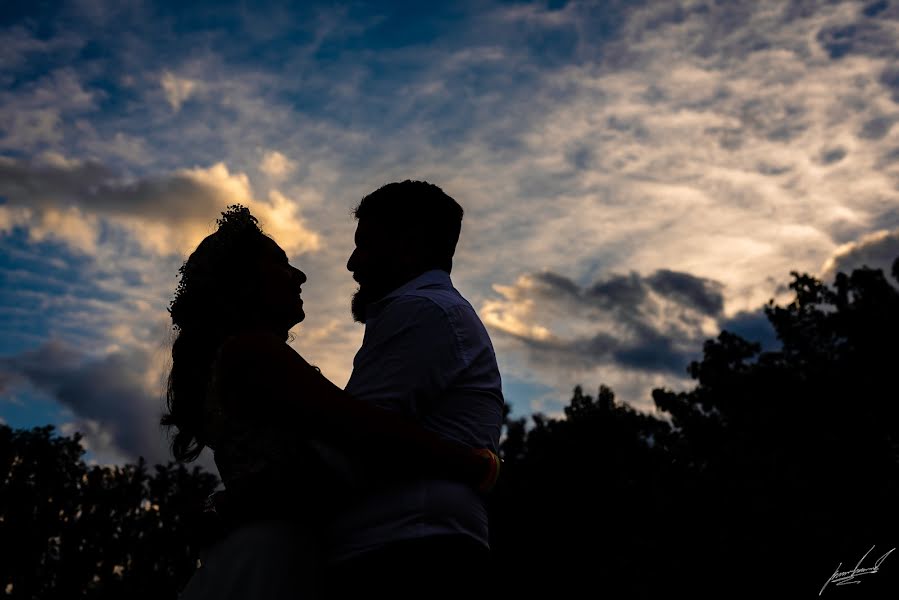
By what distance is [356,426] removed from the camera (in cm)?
250

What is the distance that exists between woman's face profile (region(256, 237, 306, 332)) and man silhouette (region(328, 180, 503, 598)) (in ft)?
2.25

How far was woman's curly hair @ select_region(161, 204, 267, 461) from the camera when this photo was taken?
11.5 ft

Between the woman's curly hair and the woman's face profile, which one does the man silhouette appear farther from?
the woman's curly hair

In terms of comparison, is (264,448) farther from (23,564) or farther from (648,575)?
(23,564)

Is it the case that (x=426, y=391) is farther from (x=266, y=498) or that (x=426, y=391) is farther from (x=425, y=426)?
(x=266, y=498)

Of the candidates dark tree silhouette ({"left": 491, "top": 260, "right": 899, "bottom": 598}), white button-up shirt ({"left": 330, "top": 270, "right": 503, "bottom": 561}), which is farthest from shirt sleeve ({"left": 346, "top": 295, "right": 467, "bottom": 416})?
dark tree silhouette ({"left": 491, "top": 260, "right": 899, "bottom": 598})

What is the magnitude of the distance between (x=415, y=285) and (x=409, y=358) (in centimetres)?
41

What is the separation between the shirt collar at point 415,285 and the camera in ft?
9.75

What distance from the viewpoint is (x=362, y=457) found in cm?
251

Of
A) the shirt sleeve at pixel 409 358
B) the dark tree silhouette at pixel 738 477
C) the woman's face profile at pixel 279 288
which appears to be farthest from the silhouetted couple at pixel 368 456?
the dark tree silhouette at pixel 738 477

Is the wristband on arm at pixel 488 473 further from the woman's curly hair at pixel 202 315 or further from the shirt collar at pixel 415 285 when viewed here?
the woman's curly hair at pixel 202 315

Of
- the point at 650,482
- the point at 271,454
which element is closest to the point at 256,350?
the point at 271,454

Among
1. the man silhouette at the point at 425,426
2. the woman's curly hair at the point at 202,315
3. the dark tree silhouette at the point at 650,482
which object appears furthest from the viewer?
the dark tree silhouette at the point at 650,482

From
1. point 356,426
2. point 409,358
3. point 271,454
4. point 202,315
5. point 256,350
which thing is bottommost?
point 356,426
